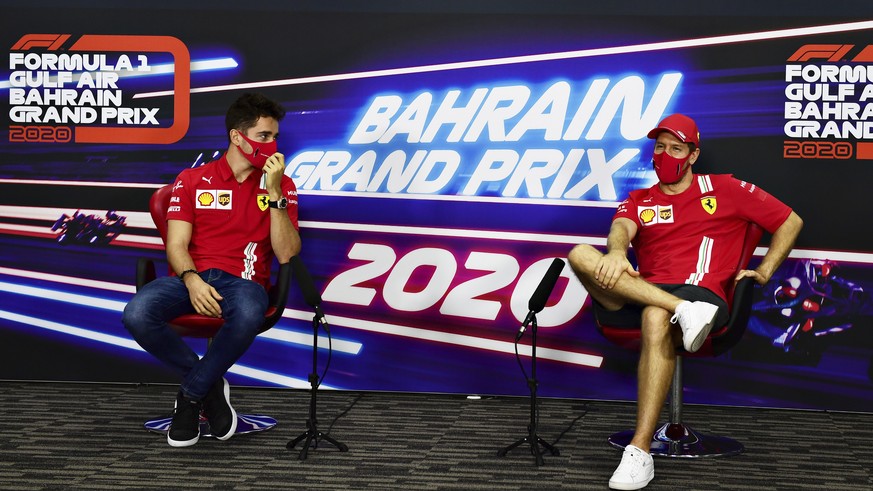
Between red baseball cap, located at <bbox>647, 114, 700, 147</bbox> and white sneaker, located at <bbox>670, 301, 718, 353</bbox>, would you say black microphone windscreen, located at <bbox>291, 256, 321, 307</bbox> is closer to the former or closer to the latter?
white sneaker, located at <bbox>670, 301, 718, 353</bbox>

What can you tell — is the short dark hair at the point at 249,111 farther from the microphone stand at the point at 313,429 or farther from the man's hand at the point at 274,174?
the microphone stand at the point at 313,429

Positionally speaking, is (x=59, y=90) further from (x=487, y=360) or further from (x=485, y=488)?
(x=485, y=488)

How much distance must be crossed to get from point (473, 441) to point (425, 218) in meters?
1.22

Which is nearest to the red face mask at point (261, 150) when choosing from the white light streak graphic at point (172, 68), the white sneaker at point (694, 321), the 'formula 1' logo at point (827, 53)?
the white light streak graphic at point (172, 68)

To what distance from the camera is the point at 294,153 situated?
4695 mm

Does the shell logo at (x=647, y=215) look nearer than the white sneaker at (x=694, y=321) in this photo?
No

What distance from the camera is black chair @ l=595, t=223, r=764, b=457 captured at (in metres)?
3.59

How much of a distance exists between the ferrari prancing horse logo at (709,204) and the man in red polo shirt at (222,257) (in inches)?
66.4

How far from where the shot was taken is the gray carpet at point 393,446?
129 inches

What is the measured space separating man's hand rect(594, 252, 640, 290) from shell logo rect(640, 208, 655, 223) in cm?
39

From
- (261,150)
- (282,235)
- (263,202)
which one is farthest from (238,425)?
(261,150)

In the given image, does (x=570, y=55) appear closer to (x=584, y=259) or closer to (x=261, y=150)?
(x=584, y=259)

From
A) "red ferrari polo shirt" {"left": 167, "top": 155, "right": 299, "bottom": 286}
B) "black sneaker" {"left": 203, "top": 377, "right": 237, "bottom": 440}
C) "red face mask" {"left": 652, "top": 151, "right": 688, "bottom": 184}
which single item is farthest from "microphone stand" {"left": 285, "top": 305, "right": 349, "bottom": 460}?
"red face mask" {"left": 652, "top": 151, "right": 688, "bottom": 184}

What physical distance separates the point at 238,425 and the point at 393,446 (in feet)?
2.25
